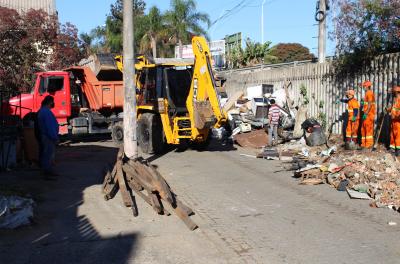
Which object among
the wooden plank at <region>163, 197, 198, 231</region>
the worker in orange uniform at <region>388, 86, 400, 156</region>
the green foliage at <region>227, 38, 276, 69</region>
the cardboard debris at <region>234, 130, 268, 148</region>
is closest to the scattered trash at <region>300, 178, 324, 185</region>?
the worker in orange uniform at <region>388, 86, 400, 156</region>

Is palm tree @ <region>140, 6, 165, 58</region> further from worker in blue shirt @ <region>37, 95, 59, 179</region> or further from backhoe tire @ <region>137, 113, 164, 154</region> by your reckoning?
worker in blue shirt @ <region>37, 95, 59, 179</region>

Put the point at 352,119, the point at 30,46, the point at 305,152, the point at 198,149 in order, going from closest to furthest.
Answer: the point at 305,152 → the point at 352,119 → the point at 198,149 → the point at 30,46

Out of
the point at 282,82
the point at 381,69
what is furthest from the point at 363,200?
the point at 282,82

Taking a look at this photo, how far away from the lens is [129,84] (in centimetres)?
1111

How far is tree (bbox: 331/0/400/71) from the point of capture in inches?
524

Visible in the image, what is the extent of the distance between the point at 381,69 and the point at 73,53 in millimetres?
17163

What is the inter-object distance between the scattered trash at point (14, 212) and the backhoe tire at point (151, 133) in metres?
6.79

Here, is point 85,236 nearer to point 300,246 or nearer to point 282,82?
point 300,246

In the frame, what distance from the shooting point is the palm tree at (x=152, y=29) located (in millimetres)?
44312

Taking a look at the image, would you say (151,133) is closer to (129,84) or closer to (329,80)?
(129,84)

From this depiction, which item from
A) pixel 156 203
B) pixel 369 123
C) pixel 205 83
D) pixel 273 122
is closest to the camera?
pixel 156 203

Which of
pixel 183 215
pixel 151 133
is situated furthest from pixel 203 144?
pixel 183 215

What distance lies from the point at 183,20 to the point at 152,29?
2901mm

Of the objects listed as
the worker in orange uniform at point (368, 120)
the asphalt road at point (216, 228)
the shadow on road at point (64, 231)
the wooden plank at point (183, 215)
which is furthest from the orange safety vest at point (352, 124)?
the wooden plank at point (183, 215)
